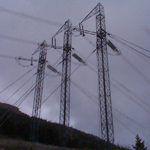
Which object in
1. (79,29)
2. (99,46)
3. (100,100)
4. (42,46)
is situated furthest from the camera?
(42,46)

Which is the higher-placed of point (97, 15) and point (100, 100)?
point (97, 15)

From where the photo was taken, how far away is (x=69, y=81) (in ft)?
72.9

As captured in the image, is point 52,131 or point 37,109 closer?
point 37,109

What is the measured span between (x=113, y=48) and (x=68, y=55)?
6.03 meters

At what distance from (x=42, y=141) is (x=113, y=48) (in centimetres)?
2165

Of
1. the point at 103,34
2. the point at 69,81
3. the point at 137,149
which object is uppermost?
the point at 103,34

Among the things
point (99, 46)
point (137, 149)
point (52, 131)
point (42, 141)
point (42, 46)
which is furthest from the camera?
point (137, 149)

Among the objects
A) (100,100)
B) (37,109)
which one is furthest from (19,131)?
(100,100)

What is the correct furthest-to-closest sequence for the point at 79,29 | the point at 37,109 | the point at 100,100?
the point at 37,109 < the point at 79,29 < the point at 100,100

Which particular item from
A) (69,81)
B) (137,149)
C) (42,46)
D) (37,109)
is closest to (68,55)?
(69,81)

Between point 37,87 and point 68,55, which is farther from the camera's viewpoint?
point 37,87

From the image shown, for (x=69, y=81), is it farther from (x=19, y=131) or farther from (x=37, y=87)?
(x=19, y=131)

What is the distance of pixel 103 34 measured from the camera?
18797mm

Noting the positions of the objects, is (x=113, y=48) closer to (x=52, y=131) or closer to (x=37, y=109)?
(x=37, y=109)
